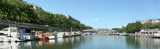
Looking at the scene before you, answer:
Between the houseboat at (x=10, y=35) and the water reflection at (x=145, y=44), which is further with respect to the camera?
the houseboat at (x=10, y=35)

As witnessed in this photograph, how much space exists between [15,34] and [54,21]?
72.7 metres

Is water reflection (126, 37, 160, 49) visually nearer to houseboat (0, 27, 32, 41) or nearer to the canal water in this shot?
the canal water

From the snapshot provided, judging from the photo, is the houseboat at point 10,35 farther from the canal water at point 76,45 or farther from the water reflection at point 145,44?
the water reflection at point 145,44

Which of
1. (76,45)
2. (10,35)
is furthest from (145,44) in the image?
(10,35)

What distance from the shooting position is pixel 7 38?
44625mm

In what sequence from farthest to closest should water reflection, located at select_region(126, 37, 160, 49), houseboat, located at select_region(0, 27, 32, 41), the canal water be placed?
houseboat, located at select_region(0, 27, 32, 41) → water reflection, located at select_region(126, 37, 160, 49) → the canal water

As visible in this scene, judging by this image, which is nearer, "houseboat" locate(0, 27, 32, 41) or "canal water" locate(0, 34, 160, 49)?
"canal water" locate(0, 34, 160, 49)

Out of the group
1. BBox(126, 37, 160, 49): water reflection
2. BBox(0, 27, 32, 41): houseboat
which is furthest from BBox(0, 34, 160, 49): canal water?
BBox(0, 27, 32, 41): houseboat

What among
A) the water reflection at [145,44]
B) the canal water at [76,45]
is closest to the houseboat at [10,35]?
the canal water at [76,45]

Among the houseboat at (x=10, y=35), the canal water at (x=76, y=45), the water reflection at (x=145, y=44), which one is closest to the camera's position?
the canal water at (x=76, y=45)

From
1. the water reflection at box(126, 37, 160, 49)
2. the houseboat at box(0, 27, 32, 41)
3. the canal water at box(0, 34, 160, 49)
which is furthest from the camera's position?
the houseboat at box(0, 27, 32, 41)

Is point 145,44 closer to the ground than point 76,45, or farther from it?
closer to the ground

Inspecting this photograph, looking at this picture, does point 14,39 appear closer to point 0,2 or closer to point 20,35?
point 20,35

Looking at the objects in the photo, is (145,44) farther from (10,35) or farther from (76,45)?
(10,35)
